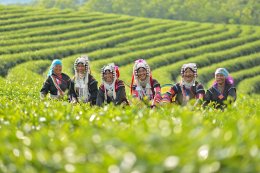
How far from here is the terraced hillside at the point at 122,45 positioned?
32.4 metres

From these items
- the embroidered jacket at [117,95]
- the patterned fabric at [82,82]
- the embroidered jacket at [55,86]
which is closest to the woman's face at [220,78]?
the embroidered jacket at [117,95]

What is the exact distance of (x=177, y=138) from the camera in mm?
3836

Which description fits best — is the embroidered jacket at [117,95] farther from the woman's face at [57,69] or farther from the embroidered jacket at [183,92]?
the woman's face at [57,69]

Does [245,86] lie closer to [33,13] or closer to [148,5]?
[33,13]

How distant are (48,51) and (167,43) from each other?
1252cm

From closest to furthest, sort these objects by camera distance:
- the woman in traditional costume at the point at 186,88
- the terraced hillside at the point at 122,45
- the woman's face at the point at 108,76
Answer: the woman's face at the point at 108,76, the woman in traditional costume at the point at 186,88, the terraced hillside at the point at 122,45

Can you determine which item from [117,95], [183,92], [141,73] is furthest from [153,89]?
[117,95]

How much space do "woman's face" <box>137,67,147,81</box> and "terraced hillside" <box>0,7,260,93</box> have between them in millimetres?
18028

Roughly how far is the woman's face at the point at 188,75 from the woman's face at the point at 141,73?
2.64 feet

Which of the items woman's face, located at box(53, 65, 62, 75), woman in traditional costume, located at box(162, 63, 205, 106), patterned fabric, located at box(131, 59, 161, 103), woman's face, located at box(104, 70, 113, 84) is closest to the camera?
woman's face, located at box(104, 70, 113, 84)

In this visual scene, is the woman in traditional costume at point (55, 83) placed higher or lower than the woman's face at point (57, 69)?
lower

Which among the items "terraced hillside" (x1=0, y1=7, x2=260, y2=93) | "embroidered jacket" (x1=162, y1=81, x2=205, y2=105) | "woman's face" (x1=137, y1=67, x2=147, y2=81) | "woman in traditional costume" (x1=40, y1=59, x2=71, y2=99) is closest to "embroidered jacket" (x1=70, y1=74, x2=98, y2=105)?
"woman in traditional costume" (x1=40, y1=59, x2=71, y2=99)

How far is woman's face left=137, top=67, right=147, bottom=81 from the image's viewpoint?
1005cm

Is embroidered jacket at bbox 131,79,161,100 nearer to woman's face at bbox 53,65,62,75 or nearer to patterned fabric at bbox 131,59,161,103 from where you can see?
patterned fabric at bbox 131,59,161,103
